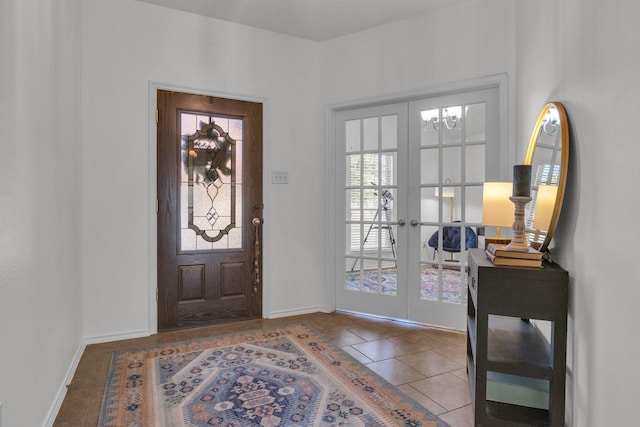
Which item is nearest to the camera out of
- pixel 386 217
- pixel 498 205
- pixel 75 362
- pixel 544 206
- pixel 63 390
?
pixel 544 206

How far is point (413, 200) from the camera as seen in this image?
3.49 m

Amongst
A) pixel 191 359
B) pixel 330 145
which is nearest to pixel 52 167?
pixel 191 359

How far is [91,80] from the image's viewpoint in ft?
9.79

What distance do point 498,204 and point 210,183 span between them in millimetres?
2320

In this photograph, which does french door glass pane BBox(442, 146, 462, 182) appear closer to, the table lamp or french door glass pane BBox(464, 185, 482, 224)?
french door glass pane BBox(464, 185, 482, 224)

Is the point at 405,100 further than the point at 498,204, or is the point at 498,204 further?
the point at 405,100

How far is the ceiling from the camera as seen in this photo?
3176 mm

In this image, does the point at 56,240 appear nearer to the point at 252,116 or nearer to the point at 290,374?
the point at 290,374

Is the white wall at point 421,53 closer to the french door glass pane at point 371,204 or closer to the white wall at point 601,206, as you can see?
the french door glass pane at point 371,204

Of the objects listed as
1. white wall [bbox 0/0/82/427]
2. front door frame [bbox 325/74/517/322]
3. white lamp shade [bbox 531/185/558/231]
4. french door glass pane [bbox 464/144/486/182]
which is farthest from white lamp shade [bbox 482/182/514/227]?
white wall [bbox 0/0/82/427]

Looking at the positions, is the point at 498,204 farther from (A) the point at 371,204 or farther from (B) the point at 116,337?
(B) the point at 116,337

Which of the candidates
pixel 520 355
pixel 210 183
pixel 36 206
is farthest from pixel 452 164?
pixel 36 206

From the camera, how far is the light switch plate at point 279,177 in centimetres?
370

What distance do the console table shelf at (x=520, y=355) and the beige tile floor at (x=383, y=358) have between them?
0.79ft
